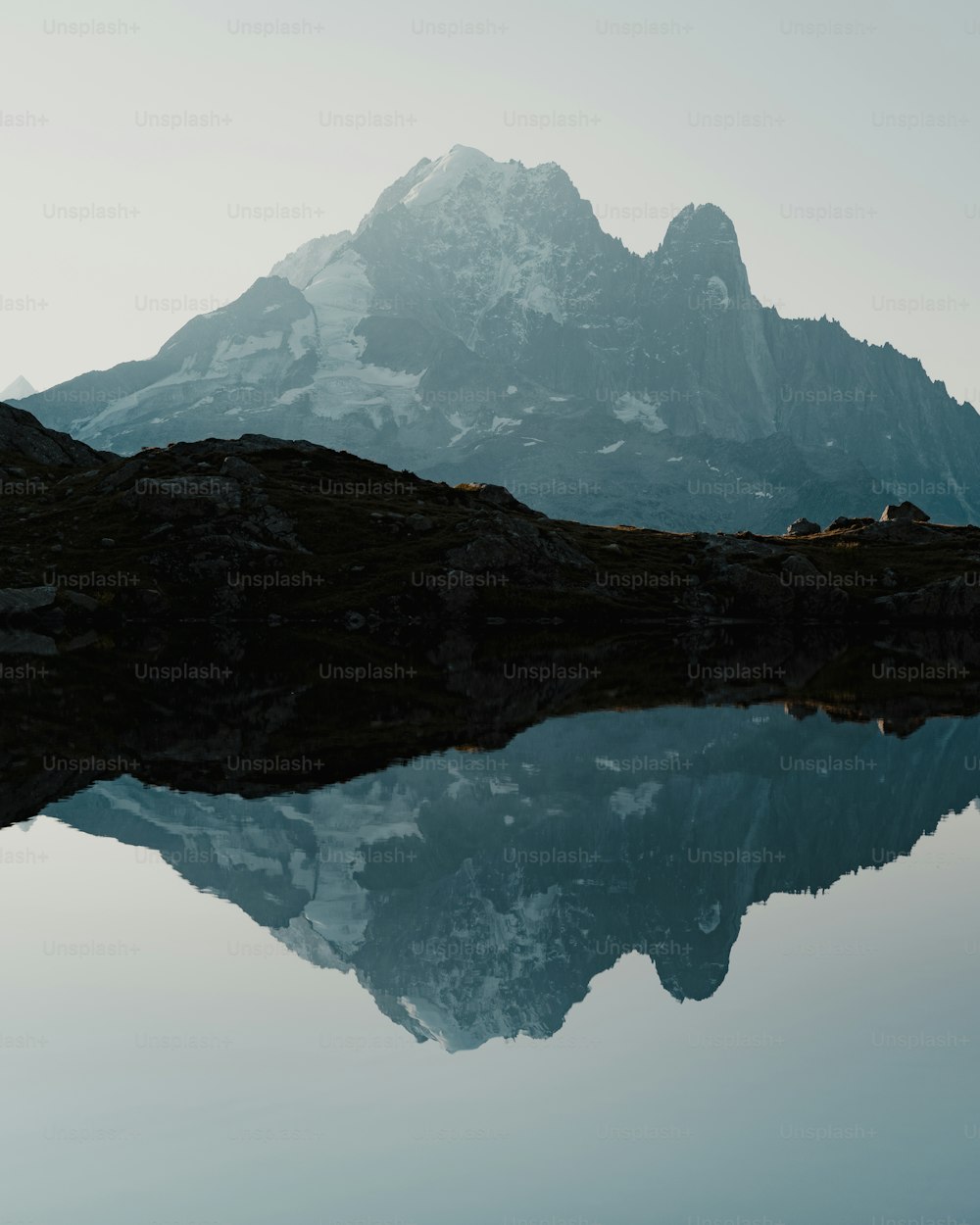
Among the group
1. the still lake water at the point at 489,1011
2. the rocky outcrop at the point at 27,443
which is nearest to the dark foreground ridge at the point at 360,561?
the rocky outcrop at the point at 27,443

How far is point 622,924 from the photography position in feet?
89.6

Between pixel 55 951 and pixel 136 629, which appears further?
pixel 136 629

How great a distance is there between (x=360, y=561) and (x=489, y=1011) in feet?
395

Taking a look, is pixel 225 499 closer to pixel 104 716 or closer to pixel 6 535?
pixel 6 535

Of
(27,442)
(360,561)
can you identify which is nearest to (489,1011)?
(360,561)

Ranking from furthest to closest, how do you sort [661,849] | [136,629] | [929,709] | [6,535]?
[6,535]
[136,629]
[929,709]
[661,849]

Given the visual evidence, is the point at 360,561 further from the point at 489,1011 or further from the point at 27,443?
the point at 489,1011

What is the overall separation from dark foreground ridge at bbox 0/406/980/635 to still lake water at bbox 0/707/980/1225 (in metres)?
88.8

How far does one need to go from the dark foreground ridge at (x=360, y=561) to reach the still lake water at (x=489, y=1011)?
88775mm

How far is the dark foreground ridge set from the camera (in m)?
131

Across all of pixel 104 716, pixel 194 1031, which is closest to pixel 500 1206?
pixel 194 1031

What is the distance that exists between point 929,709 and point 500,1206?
5398 centimetres

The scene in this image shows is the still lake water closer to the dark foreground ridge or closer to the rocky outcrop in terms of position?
the dark foreground ridge

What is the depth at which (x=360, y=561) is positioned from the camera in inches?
5527
